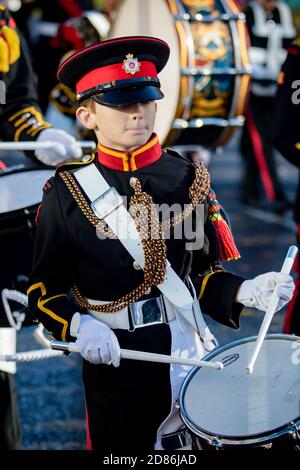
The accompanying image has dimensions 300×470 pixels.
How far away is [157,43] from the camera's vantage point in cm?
249

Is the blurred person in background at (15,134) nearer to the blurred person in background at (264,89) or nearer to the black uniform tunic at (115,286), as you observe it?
the black uniform tunic at (115,286)

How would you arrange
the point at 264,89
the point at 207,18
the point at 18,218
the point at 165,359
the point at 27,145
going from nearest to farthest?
the point at 165,359 → the point at 27,145 → the point at 18,218 → the point at 207,18 → the point at 264,89

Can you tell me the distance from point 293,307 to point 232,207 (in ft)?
12.8

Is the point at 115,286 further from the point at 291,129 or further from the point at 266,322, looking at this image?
the point at 291,129

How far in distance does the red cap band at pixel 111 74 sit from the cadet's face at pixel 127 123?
6 cm

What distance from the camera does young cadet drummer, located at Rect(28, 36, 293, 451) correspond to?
242 centimetres

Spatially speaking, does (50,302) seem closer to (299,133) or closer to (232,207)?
(299,133)

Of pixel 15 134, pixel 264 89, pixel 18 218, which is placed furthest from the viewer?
pixel 264 89

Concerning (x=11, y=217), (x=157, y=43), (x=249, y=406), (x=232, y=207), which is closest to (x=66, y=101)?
(x=232, y=207)

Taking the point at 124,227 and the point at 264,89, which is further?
the point at 264,89

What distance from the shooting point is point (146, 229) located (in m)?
2.45

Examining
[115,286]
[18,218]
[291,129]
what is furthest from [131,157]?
[291,129]

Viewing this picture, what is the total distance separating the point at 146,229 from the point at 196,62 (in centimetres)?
301

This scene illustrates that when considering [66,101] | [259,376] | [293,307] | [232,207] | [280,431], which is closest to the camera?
[280,431]
